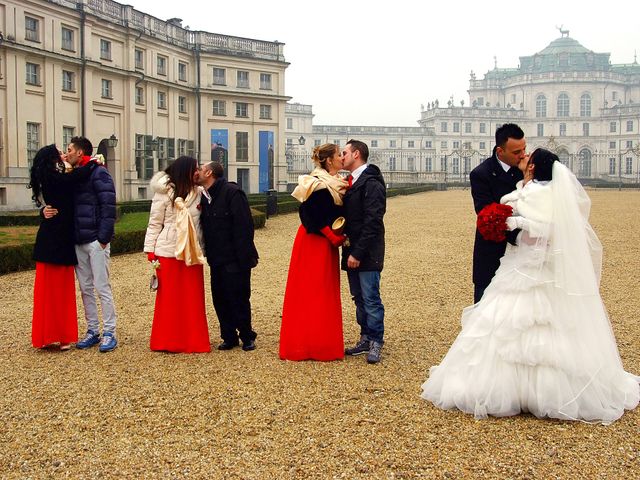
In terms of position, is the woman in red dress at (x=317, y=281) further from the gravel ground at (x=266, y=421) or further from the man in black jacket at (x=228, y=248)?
the man in black jacket at (x=228, y=248)

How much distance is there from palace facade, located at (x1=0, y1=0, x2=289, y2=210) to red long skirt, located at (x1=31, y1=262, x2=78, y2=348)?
19.4m

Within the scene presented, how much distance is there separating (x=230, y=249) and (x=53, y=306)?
5.57 feet

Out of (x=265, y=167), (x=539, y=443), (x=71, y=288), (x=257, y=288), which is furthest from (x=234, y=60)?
(x=539, y=443)

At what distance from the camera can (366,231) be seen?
577 centimetres

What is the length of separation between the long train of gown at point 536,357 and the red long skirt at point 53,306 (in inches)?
140

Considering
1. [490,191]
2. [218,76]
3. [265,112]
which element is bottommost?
[490,191]

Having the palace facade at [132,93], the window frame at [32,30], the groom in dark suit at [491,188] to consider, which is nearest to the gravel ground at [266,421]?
the groom in dark suit at [491,188]

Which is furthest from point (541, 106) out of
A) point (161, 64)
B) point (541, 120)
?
point (161, 64)

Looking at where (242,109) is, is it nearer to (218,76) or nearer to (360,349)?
(218,76)

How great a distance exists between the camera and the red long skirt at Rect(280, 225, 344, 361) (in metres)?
5.86

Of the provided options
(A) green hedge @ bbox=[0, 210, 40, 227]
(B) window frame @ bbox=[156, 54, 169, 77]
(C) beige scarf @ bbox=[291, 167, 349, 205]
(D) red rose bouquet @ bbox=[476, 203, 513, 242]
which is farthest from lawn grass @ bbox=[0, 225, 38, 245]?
(B) window frame @ bbox=[156, 54, 169, 77]

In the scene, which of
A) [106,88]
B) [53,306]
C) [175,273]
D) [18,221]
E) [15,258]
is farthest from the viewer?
[106,88]

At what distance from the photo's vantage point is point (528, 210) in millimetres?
4676

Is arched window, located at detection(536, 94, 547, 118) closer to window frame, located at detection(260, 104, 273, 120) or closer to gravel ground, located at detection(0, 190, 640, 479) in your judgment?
window frame, located at detection(260, 104, 273, 120)
